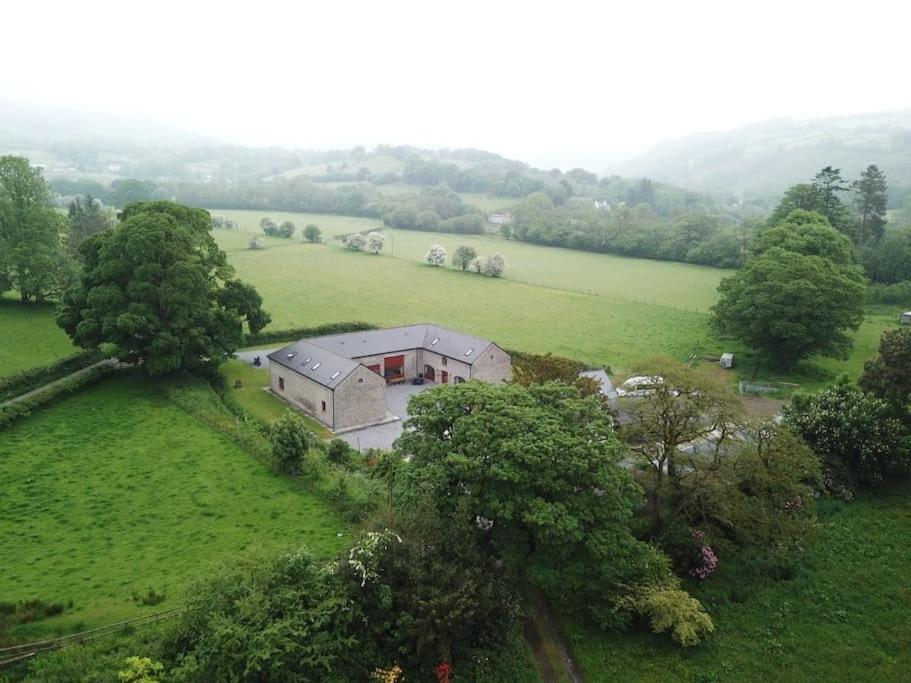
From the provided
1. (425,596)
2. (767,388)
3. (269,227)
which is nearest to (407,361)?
(767,388)

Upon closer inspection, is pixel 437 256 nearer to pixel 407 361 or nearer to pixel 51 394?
pixel 407 361

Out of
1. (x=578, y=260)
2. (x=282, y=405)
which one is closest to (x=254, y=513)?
(x=282, y=405)

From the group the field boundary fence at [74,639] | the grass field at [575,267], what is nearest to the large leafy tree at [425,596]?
the field boundary fence at [74,639]

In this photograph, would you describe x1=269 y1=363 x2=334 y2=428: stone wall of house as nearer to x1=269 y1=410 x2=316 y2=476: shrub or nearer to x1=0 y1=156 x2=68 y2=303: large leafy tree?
x1=269 y1=410 x2=316 y2=476: shrub

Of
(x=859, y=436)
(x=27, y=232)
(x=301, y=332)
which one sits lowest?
(x=301, y=332)

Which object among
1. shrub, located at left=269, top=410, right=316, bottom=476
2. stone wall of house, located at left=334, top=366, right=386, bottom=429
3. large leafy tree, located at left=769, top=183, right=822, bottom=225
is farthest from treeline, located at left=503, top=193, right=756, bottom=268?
shrub, located at left=269, top=410, right=316, bottom=476

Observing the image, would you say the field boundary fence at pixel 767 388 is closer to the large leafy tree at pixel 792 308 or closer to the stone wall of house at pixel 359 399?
the large leafy tree at pixel 792 308

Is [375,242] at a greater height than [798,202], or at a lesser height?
lesser
